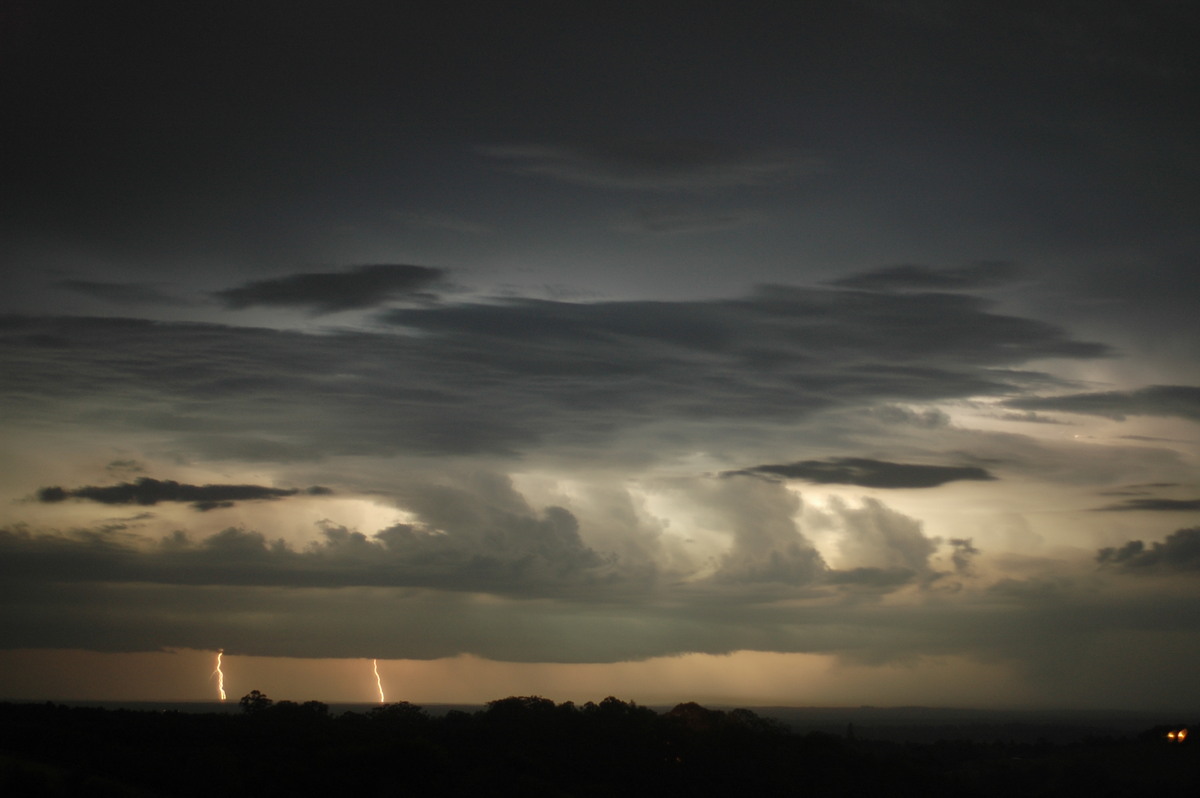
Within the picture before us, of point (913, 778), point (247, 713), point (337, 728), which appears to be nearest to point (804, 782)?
point (913, 778)

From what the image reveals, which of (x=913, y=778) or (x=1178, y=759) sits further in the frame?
(x=1178, y=759)

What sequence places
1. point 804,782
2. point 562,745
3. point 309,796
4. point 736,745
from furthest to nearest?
point 736,745
point 562,745
point 804,782
point 309,796

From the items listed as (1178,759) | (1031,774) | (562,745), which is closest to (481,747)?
(562,745)

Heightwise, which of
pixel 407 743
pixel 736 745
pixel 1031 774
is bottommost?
pixel 1031 774

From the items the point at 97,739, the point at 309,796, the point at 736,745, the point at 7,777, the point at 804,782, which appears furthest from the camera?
the point at 736,745

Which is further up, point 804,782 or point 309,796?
point 309,796

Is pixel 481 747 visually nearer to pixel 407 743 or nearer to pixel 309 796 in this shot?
pixel 407 743
